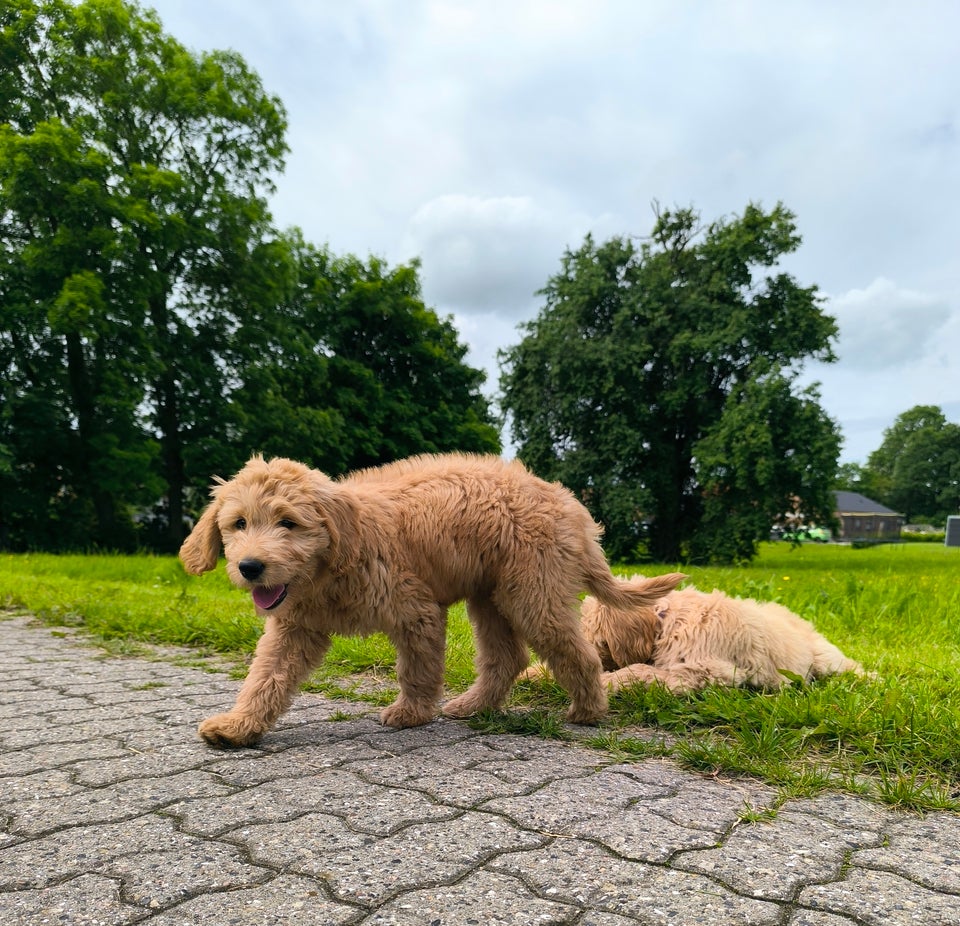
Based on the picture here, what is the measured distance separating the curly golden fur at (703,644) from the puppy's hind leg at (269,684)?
4.86ft

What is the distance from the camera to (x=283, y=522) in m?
3.17

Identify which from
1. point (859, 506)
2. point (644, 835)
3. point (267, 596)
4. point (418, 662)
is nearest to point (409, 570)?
point (418, 662)

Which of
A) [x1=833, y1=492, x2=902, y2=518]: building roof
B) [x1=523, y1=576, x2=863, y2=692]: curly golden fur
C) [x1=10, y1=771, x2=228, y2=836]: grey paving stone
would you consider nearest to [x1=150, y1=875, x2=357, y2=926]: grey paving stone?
[x1=10, y1=771, x2=228, y2=836]: grey paving stone

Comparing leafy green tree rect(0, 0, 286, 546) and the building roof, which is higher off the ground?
leafy green tree rect(0, 0, 286, 546)

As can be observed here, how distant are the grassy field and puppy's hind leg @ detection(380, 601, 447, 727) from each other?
0.29 m

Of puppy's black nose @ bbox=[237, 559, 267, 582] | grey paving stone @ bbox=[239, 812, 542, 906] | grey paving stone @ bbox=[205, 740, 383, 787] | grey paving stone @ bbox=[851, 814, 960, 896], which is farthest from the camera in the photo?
puppy's black nose @ bbox=[237, 559, 267, 582]

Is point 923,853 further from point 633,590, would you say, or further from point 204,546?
point 204,546

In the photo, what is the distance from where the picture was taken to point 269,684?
3.33m

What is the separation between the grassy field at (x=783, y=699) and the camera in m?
3.04

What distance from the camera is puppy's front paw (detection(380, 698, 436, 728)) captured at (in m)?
3.61

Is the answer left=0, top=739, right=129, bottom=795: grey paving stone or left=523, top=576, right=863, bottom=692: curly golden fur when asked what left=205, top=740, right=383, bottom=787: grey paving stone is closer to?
left=0, top=739, right=129, bottom=795: grey paving stone

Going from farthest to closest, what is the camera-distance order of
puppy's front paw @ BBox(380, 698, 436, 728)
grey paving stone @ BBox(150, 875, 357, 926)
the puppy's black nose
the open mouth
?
puppy's front paw @ BBox(380, 698, 436, 728)
the open mouth
the puppy's black nose
grey paving stone @ BBox(150, 875, 357, 926)

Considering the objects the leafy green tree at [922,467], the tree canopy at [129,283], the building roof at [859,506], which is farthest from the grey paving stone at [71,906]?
the building roof at [859,506]

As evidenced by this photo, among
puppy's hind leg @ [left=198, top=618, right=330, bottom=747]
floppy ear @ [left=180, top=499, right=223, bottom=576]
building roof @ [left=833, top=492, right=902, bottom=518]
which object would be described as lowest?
puppy's hind leg @ [left=198, top=618, right=330, bottom=747]
